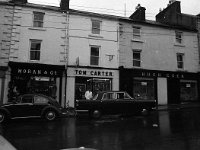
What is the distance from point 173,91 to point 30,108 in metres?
15.4

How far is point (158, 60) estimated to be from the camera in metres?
22.6

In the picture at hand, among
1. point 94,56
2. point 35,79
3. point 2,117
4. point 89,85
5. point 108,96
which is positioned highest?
point 94,56

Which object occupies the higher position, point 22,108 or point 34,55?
point 34,55

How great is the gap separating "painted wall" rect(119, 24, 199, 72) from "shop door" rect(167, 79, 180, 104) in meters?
1.43

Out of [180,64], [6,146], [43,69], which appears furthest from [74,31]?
[6,146]

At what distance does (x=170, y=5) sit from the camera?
25.8 meters

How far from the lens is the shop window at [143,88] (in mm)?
21348

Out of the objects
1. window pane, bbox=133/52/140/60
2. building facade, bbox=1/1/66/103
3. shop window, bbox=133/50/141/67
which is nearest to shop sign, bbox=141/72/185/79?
shop window, bbox=133/50/141/67

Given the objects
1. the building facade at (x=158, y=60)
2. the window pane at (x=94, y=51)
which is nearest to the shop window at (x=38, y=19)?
the window pane at (x=94, y=51)

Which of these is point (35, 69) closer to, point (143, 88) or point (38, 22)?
point (38, 22)

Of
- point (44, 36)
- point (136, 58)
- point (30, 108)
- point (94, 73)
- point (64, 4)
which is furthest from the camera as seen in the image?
point (136, 58)

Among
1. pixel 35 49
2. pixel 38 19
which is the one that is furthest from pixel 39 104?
pixel 38 19

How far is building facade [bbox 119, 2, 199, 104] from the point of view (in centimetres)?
2133

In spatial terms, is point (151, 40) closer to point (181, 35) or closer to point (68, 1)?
point (181, 35)
